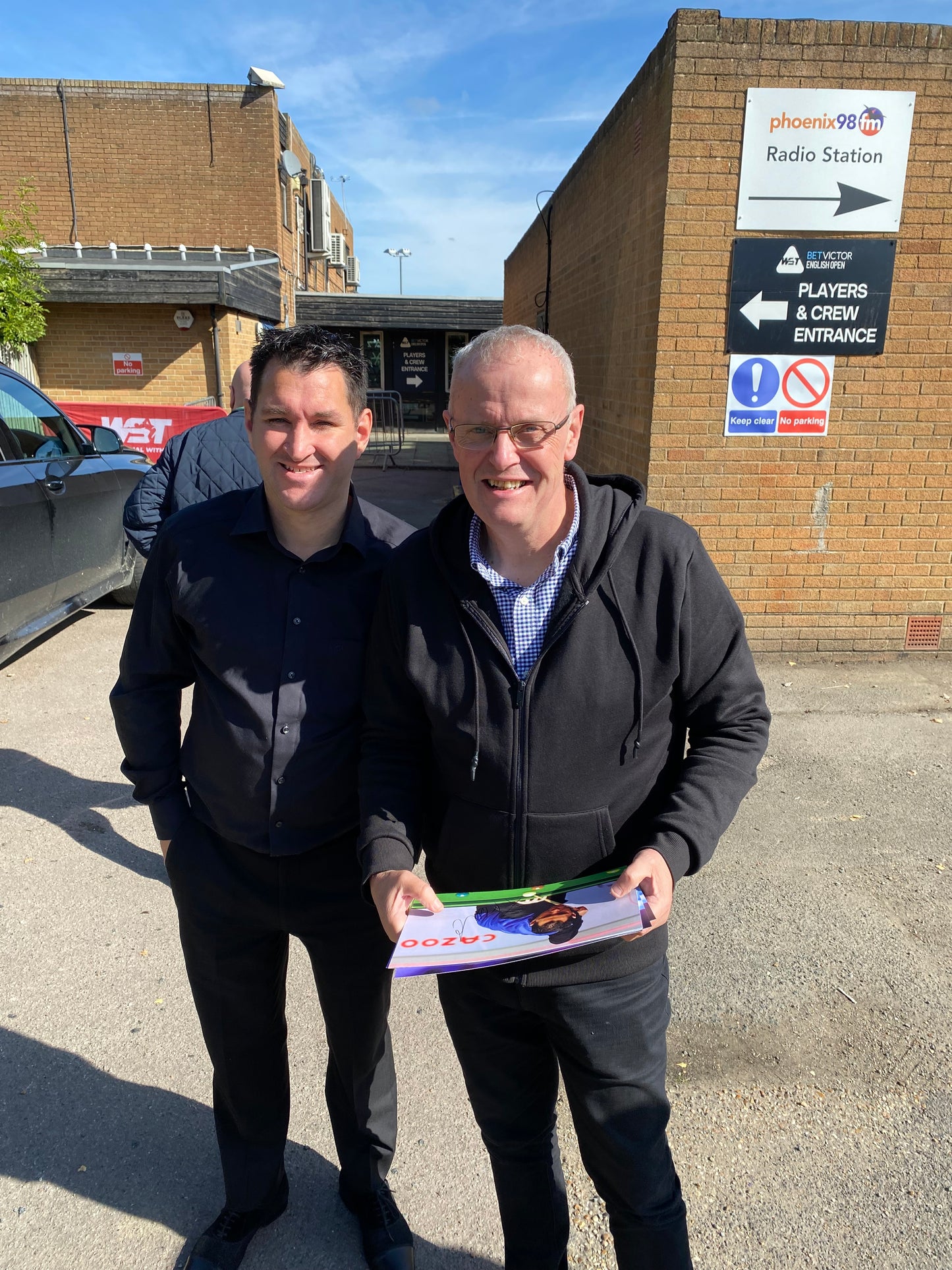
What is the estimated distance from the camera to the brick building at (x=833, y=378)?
5.60m

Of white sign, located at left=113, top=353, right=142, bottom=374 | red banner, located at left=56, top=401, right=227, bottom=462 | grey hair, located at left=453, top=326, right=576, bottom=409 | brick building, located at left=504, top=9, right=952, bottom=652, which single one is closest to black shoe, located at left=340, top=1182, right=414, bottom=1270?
grey hair, located at left=453, top=326, right=576, bottom=409

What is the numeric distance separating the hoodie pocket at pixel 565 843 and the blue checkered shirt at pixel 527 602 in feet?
0.92

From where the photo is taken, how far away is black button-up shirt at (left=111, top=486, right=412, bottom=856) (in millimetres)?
1898

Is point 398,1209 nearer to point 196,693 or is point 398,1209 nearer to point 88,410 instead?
point 196,693

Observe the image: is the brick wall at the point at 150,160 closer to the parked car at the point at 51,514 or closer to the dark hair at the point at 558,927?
the parked car at the point at 51,514

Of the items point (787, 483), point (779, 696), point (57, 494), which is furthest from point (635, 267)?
point (57, 494)

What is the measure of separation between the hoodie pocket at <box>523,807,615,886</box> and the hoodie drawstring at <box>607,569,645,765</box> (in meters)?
0.14

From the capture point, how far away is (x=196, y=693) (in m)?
2.06

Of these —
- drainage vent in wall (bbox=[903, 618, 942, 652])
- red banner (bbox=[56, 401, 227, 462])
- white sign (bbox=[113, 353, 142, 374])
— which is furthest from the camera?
white sign (bbox=[113, 353, 142, 374])

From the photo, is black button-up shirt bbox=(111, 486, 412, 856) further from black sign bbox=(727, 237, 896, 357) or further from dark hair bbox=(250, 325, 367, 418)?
black sign bbox=(727, 237, 896, 357)

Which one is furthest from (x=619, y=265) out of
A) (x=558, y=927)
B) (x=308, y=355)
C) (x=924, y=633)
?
(x=558, y=927)

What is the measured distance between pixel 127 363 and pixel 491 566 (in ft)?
49.9

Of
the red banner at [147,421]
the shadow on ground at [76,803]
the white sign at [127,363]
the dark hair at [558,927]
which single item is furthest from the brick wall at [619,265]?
the white sign at [127,363]

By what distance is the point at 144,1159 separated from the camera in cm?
242
